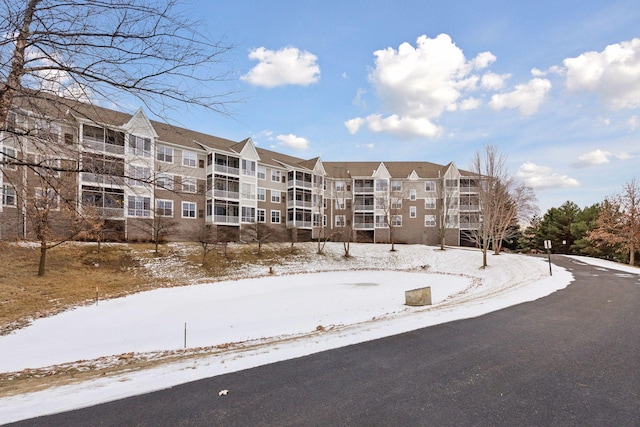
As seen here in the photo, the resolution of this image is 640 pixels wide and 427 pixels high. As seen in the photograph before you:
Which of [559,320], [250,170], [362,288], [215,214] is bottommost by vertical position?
[362,288]

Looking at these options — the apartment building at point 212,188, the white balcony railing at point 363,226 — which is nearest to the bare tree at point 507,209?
the apartment building at point 212,188

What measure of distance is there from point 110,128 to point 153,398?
3839 millimetres

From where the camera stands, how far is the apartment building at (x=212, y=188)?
4.48 m

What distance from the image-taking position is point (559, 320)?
817cm

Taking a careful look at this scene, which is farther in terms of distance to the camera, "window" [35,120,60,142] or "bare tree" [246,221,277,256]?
"bare tree" [246,221,277,256]

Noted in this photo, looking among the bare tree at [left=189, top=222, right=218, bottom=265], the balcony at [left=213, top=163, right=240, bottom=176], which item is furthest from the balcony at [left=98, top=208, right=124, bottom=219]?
the balcony at [left=213, top=163, right=240, bottom=176]

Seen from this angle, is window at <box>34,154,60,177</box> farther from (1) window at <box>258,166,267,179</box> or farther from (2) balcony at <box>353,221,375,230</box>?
(2) balcony at <box>353,221,375,230</box>

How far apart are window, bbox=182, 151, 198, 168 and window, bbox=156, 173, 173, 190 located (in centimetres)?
3097

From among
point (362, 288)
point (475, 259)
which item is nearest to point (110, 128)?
point (362, 288)

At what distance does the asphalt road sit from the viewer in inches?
138

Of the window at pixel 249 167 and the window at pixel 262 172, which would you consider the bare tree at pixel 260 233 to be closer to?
the window at pixel 249 167

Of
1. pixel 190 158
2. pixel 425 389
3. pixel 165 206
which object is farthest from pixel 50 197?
pixel 190 158

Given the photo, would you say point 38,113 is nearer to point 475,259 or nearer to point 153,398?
point 153,398

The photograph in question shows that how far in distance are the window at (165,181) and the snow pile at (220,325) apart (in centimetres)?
278
